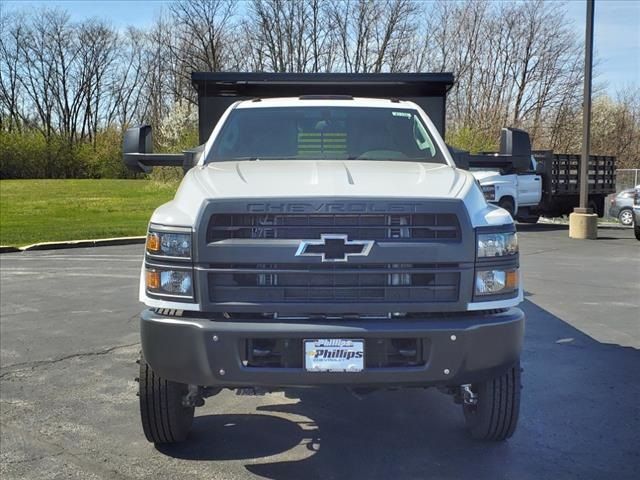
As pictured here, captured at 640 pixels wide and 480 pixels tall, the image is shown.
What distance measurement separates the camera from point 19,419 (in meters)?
4.45

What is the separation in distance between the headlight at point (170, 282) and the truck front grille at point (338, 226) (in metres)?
0.22

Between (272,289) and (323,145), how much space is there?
1.82m

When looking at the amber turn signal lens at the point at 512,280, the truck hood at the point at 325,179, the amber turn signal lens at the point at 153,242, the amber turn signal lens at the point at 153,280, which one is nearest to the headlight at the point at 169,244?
the amber turn signal lens at the point at 153,242

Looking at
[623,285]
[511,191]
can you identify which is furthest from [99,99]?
[623,285]

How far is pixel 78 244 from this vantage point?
15.1 meters

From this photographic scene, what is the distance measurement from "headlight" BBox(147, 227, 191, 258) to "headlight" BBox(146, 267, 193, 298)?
85 millimetres

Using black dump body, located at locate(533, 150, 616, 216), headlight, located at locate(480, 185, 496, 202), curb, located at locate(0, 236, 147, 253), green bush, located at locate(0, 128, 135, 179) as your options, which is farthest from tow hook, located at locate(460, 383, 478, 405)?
green bush, located at locate(0, 128, 135, 179)

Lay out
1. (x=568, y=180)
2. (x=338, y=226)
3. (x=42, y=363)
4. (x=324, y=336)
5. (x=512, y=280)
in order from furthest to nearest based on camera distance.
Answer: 1. (x=568, y=180)
2. (x=42, y=363)
3. (x=512, y=280)
4. (x=338, y=226)
5. (x=324, y=336)

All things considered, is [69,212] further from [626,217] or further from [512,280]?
[512,280]

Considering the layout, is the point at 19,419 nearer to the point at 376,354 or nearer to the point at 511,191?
the point at 376,354

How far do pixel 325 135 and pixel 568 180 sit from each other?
17863 millimetres

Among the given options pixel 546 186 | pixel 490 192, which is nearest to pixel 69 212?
pixel 490 192

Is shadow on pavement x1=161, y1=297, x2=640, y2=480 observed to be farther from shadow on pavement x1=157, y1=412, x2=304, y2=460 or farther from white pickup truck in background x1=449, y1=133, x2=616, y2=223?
white pickup truck in background x1=449, y1=133, x2=616, y2=223

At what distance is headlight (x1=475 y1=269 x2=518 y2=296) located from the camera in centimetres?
334
